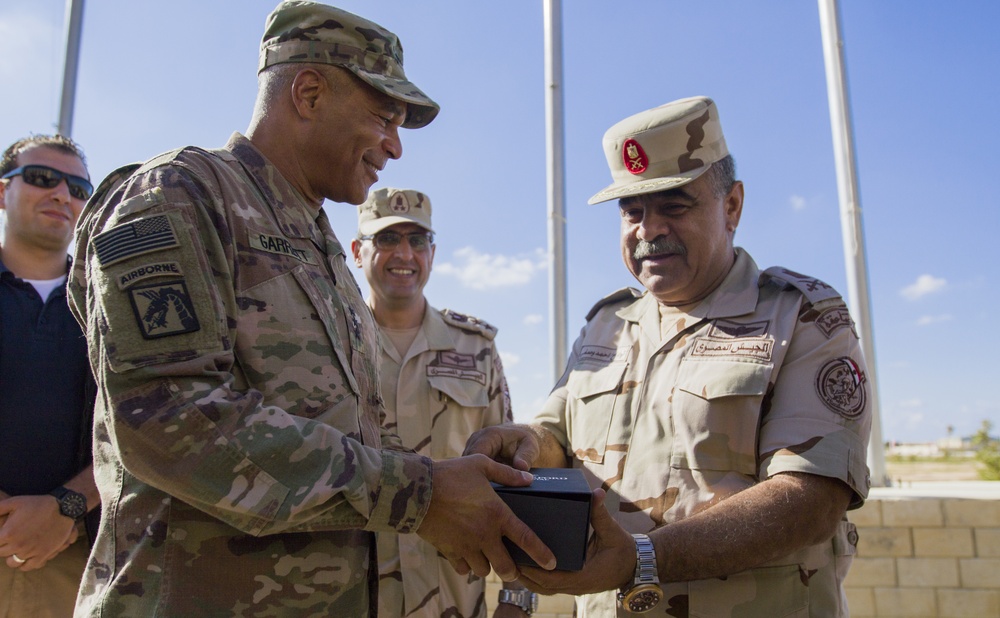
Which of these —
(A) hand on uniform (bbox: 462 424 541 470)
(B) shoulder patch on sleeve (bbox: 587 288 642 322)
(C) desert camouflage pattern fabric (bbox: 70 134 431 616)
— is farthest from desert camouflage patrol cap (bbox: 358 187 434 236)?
(C) desert camouflage pattern fabric (bbox: 70 134 431 616)

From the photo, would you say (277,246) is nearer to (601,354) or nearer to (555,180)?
(601,354)

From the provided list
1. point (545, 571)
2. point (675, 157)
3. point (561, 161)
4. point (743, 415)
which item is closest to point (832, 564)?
point (743, 415)

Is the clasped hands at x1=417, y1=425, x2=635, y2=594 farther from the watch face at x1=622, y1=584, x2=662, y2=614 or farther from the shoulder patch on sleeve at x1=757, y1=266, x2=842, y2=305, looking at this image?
the shoulder patch on sleeve at x1=757, y1=266, x2=842, y2=305

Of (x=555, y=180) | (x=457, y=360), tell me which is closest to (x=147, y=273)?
(x=457, y=360)

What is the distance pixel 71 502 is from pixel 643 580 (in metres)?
1.99

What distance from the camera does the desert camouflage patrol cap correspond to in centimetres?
418

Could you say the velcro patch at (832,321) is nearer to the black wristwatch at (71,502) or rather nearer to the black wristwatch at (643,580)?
the black wristwatch at (643,580)

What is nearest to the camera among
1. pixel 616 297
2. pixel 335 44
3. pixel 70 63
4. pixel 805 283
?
pixel 335 44

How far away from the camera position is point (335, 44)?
1940 mm

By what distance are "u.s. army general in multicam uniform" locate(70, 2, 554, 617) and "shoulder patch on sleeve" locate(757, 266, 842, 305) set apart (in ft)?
4.01

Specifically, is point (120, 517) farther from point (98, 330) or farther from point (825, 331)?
point (825, 331)

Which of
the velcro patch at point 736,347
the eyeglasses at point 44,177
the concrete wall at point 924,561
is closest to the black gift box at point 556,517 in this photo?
the velcro patch at point 736,347

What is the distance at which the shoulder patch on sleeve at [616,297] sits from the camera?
3070mm

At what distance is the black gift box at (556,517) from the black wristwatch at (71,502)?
1.69 m
